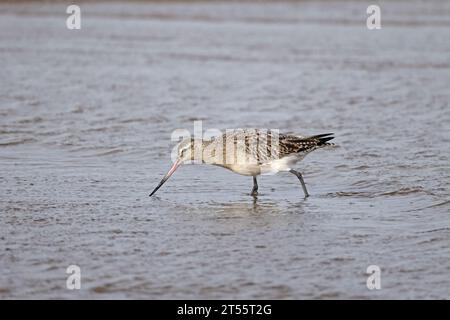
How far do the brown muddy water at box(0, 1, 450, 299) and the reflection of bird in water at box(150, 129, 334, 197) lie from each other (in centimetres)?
27

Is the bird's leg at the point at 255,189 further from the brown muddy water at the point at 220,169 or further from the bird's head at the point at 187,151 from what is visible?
the bird's head at the point at 187,151

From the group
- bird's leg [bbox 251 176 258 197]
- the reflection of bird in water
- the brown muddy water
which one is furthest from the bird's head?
bird's leg [bbox 251 176 258 197]

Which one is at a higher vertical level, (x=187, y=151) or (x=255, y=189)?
(x=187, y=151)

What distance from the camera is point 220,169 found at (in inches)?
359

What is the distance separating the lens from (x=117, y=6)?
929 inches

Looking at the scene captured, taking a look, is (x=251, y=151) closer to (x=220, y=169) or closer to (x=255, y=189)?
(x=255, y=189)

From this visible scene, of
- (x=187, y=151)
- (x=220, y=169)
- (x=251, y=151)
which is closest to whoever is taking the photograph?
(x=251, y=151)

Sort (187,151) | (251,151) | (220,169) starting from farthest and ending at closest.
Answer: (220,169) → (187,151) → (251,151)

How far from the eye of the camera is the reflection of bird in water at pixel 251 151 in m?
8.00

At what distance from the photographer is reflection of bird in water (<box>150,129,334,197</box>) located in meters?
8.00

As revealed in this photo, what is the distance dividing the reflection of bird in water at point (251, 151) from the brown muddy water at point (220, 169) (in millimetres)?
272

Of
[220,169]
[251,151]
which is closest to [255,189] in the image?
[251,151]

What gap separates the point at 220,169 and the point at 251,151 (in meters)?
1.14
